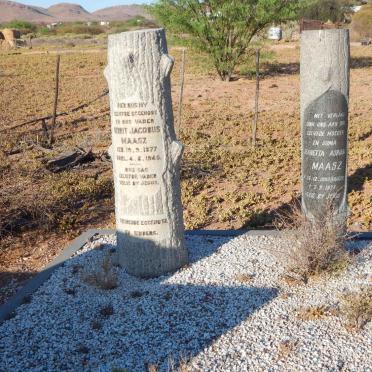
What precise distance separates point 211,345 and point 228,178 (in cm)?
514

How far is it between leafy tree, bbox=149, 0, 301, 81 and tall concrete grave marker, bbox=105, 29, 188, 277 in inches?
526

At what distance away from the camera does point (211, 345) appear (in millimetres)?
4094

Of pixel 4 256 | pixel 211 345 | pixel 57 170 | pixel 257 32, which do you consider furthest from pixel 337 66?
pixel 257 32

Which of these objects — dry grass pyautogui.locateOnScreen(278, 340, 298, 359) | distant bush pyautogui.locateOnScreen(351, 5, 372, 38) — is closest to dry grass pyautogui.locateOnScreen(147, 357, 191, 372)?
dry grass pyautogui.locateOnScreen(278, 340, 298, 359)

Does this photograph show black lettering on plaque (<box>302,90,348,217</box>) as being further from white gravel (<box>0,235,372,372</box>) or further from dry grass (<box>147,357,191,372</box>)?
dry grass (<box>147,357,191,372</box>)

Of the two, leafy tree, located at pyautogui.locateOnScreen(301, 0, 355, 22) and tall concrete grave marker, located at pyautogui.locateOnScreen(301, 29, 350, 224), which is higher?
leafy tree, located at pyautogui.locateOnScreen(301, 0, 355, 22)

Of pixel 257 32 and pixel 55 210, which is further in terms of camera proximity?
pixel 257 32

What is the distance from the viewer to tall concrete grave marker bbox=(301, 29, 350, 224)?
5723mm

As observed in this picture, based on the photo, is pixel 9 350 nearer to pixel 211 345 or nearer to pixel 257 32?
pixel 211 345

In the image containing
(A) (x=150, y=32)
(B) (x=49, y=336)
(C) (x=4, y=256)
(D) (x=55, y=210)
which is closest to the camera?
(B) (x=49, y=336)

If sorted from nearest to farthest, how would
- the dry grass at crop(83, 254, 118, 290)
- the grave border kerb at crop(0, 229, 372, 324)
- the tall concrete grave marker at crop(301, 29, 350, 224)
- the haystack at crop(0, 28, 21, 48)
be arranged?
the grave border kerb at crop(0, 229, 372, 324), the dry grass at crop(83, 254, 118, 290), the tall concrete grave marker at crop(301, 29, 350, 224), the haystack at crop(0, 28, 21, 48)

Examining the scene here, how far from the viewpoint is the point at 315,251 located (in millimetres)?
5004

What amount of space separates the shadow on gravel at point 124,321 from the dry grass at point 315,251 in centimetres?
35

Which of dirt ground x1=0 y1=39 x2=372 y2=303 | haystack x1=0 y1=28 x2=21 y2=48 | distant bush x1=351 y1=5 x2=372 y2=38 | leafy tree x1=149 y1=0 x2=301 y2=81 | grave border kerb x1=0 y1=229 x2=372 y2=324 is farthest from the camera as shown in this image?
haystack x1=0 y1=28 x2=21 y2=48
